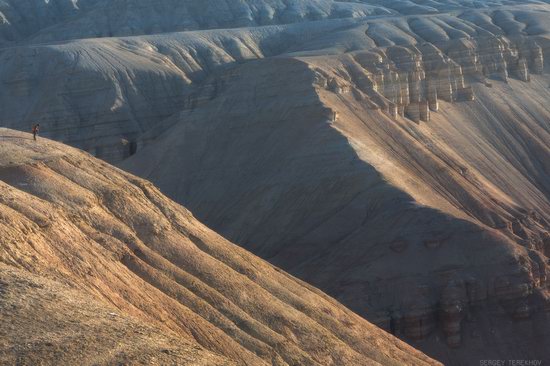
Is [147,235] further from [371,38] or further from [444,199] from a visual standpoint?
[371,38]

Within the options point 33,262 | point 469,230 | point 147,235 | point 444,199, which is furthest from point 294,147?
point 33,262

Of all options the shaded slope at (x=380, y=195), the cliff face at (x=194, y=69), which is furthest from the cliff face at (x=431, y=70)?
the shaded slope at (x=380, y=195)

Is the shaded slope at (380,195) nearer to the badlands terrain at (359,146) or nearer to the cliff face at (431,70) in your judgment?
the badlands terrain at (359,146)

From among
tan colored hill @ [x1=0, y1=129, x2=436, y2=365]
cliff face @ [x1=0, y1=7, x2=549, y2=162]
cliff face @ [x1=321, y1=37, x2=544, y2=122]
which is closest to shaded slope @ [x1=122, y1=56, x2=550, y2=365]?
cliff face @ [x1=321, y1=37, x2=544, y2=122]

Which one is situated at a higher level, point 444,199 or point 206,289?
point 206,289

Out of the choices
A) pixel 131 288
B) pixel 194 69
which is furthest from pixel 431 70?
pixel 131 288

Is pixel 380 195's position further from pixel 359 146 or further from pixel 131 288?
pixel 131 288

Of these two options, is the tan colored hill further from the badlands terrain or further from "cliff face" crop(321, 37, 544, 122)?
"cliff face" crop(321, 37, 544, 122)
